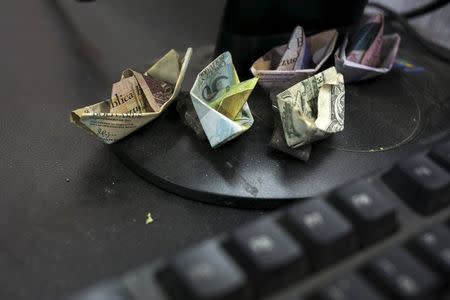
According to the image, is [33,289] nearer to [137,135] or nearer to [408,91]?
[137,135]

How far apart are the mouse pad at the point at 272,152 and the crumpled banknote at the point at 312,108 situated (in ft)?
0.05

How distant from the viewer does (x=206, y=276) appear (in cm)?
20

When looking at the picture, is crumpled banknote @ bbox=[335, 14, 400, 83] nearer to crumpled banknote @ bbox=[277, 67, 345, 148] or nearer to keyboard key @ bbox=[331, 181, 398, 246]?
crumpled banknote @ bbox=[277, 67, 345, 148]

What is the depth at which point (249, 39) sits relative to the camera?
0.38 metres

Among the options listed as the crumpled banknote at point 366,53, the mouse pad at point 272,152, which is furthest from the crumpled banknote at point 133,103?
the crumpled banknote at point 366,53

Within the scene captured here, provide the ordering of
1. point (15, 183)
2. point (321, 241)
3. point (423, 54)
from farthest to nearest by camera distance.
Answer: point (423, 54) < point (15, 183) < point (321, 241)

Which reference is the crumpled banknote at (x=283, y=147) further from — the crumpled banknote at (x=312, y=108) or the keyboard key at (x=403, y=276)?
the keyboard key at (x=403, y=276)

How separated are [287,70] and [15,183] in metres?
0.19

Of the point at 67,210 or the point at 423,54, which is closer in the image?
the point at 67,210

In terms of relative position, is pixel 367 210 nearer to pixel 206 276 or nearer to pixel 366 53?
pixel 206 276

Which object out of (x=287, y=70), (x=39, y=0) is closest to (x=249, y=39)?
(x=287, y=70)

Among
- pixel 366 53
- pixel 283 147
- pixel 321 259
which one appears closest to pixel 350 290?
pixel 321 259

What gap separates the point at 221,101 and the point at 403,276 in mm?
160

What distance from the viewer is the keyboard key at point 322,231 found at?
213 mm
